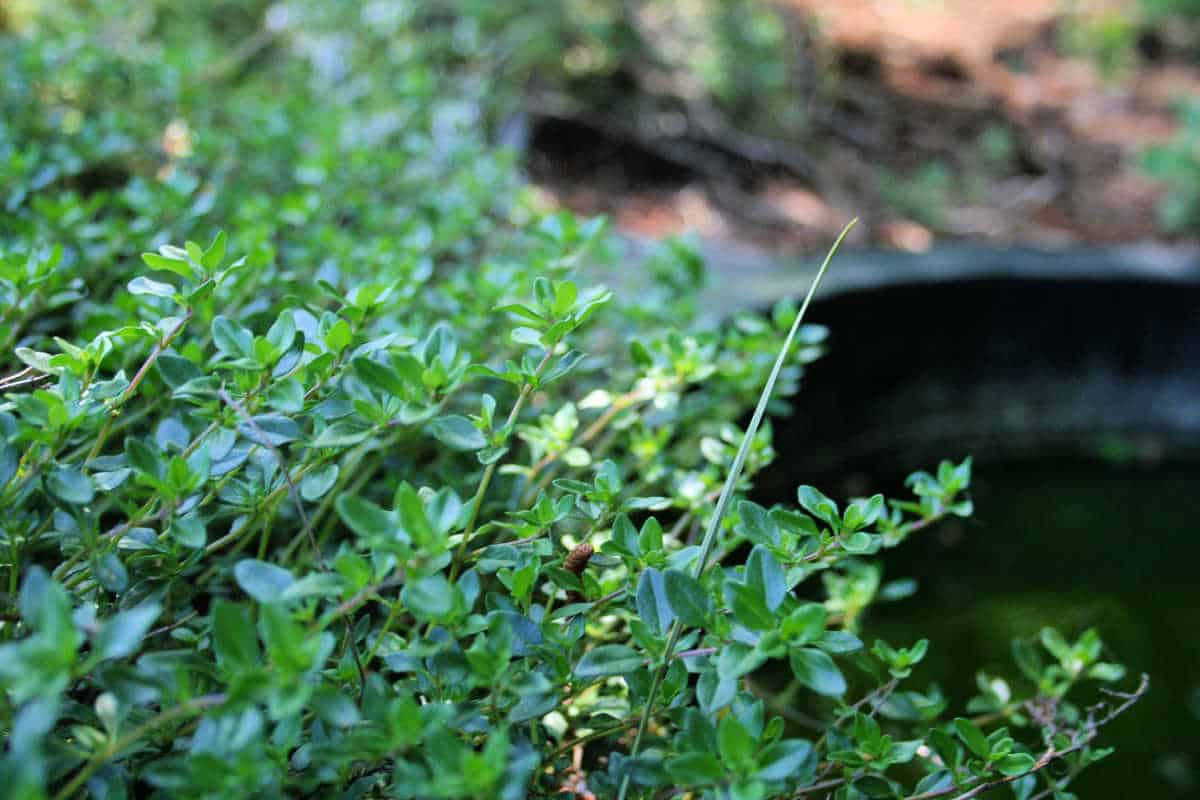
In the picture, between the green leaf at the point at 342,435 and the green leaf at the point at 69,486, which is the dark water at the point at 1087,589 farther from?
the green leaf at the point at 69,486

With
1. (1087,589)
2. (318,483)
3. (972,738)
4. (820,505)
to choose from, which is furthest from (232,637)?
(1087,589)

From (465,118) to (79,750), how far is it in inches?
75.6

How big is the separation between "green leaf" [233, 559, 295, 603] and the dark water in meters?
1.39

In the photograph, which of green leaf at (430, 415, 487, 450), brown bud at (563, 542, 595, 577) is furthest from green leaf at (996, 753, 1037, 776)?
green leaf at (430, 415, 487, 450)

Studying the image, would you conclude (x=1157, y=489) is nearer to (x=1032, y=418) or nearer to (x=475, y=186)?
(x=1032, y=418)

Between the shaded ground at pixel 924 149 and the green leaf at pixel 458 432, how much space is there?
7.58ft

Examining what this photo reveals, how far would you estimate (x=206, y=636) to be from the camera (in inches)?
27.0

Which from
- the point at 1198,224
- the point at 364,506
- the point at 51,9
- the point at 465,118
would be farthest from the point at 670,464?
the point at 1198,224

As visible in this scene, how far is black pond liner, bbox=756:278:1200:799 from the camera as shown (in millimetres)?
1885

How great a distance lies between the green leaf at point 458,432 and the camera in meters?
0.68

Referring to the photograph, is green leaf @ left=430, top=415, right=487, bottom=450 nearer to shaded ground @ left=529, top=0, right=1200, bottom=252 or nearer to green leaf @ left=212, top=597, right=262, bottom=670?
green leaf @ left=212, top=597, right=262, bottom=670

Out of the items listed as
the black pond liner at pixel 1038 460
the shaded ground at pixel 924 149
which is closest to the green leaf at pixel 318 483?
the black pond liner at pixel 1038 460

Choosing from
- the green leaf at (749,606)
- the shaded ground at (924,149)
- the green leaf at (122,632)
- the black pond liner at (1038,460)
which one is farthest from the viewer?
the shaded ground at (924,149)

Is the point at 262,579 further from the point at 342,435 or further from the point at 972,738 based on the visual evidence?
the point at 972,738
